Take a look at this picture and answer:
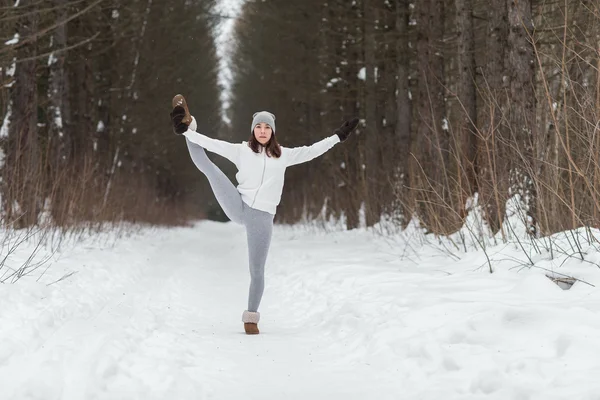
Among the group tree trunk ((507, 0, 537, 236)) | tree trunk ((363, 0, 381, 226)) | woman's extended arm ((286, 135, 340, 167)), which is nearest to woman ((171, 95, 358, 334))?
woman's extended arm ((286, 135, 340, 167))

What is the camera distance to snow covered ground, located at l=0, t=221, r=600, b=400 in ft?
10.4

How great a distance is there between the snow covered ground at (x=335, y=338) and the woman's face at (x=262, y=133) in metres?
1.62

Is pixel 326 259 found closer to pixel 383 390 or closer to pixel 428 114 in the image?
pixel 428 114

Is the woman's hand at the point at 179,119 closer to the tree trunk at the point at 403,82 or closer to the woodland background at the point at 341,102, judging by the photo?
the woodland background at the point at 341,102

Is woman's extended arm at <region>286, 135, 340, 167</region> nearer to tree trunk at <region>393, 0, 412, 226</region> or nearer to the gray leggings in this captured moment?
the gray leggings

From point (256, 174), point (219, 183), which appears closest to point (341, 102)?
point (256, 174)

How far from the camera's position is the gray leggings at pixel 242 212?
16.6 ft

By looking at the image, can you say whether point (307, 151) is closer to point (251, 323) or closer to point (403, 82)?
point (251, 323)

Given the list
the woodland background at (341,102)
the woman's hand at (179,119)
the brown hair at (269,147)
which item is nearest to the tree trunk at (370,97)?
the woodland background at (341,102)

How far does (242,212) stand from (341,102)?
12.5 metres

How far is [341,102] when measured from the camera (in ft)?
56.5

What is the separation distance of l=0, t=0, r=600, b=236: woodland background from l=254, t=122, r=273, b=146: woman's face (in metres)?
1.73

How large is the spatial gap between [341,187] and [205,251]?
13.3 ft

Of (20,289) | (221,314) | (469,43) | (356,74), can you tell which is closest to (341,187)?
(356,74)
